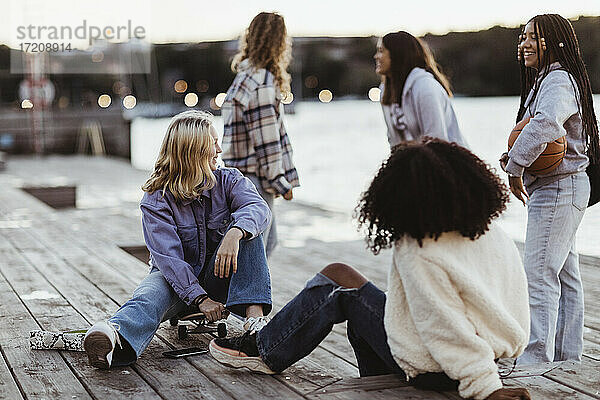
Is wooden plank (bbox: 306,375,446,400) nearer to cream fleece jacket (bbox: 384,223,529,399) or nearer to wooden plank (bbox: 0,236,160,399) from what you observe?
cream fleece jacket (bbox: 384,223,529,399)

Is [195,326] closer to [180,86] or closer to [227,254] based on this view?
[227,254]

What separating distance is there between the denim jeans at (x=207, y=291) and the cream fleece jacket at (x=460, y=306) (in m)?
0.81

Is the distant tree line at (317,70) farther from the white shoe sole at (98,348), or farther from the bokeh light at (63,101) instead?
the white shoe sole at (98,348)

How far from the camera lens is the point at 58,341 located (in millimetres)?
3053

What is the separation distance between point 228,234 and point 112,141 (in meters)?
18.2

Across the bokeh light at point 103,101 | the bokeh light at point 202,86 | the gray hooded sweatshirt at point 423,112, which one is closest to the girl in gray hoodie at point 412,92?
the gray hooded sweatshirt at point 423,112

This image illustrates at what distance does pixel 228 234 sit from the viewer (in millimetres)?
2973

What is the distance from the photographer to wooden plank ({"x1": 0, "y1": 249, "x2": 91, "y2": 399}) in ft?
8.57

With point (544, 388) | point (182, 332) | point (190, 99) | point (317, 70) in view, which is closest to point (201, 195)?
point (182, 332)

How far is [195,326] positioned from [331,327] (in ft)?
3.43

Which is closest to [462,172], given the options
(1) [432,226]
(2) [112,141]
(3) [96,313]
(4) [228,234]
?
(1) [432,226]

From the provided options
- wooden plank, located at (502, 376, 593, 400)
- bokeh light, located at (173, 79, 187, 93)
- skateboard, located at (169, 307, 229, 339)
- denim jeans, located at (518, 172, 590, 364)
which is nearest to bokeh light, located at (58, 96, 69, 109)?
bokeh light, located at (173, 79, 187, 93)

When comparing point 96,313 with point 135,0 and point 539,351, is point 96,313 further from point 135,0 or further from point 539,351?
point 135,0

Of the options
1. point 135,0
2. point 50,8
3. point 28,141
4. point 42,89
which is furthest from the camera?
point 28,141
